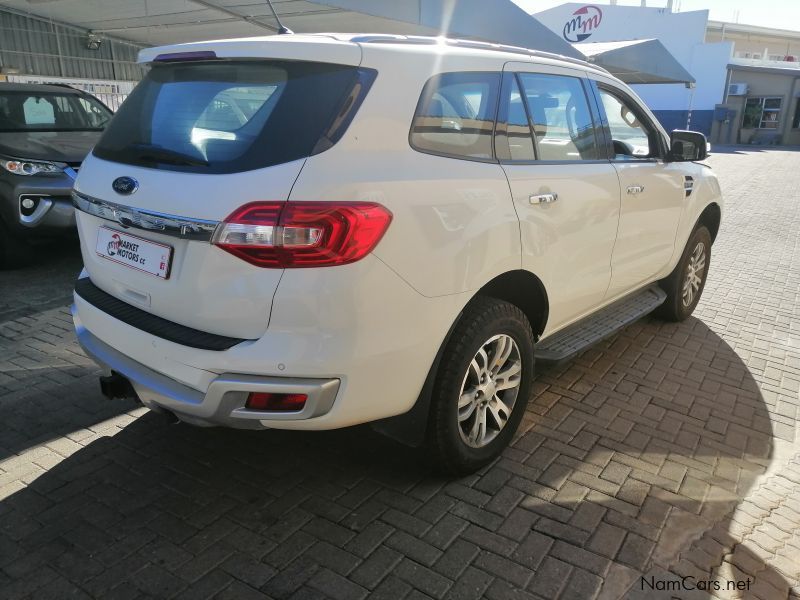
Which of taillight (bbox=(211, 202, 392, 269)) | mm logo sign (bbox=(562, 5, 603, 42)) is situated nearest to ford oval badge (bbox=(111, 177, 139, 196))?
taillight (bbox=(211, 202, 392, 269))

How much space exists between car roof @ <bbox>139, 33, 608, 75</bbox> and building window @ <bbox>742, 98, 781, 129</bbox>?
37.6m

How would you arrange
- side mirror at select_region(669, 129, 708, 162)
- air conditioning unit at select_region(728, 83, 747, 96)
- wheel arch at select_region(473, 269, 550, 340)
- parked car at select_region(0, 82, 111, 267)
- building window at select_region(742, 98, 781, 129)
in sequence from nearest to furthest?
wheel arch at select_region(473, 269, 550, 340), side mirror at select_region(669, 129, 708, 162), parked car at select_region(0, 82, 111, 267), air conditioning unit at select_region(728, 83, 747, 96), building window at select_region(742, 98, 781, 129)

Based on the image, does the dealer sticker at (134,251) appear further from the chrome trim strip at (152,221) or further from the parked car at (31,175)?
the parked car at (31,175)

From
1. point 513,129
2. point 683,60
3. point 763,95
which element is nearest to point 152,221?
point 513,129

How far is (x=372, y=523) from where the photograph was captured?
8.68 feet

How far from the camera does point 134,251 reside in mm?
2539

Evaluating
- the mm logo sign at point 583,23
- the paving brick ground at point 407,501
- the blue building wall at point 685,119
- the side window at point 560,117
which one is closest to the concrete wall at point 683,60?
the blue building wall at point 685,119

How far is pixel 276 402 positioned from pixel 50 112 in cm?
631

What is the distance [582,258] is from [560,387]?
3.13 ft

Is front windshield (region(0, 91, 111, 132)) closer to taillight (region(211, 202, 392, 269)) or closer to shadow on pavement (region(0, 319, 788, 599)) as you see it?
shadow on pavement (region(0, 319, 788, 599))

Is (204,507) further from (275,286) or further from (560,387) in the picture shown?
(560,387)

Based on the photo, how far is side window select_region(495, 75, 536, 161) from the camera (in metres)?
2.93

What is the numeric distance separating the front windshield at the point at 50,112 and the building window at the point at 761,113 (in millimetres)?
35838

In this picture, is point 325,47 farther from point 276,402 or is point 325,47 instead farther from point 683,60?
point 683,60
